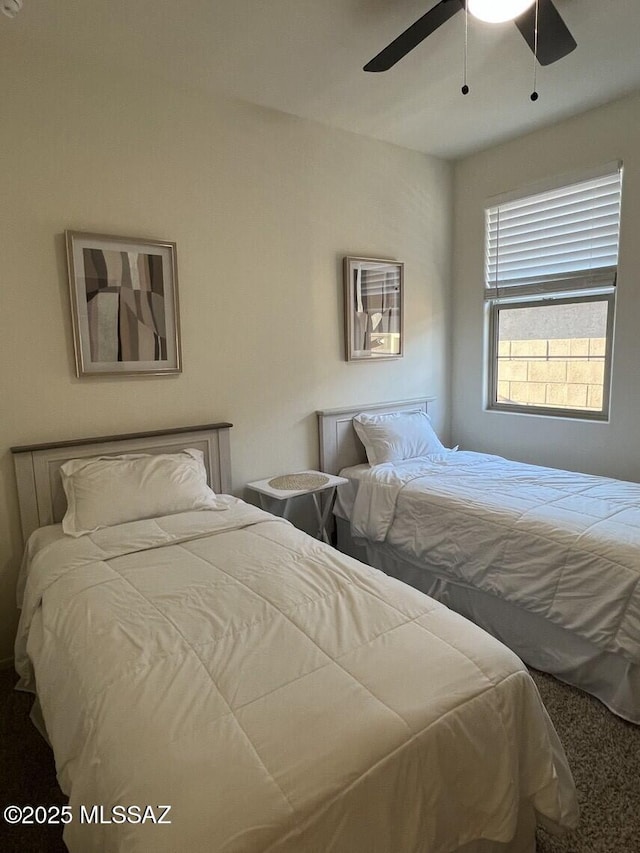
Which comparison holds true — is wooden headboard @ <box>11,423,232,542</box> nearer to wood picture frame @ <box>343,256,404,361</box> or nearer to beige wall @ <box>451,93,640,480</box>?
wood picture frame @ <box>343,256,404,361</box>

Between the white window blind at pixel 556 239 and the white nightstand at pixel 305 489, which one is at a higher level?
Answer: the white window blind at pixel 556 239

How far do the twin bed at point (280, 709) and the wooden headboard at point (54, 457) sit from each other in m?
0.46

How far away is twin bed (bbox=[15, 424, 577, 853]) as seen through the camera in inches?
37.3

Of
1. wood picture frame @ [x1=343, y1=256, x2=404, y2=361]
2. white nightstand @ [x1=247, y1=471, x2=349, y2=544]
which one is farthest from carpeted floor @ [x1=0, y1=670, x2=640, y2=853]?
wood picture frame @ [x1=343, y1=256, x2=404, y2=361]

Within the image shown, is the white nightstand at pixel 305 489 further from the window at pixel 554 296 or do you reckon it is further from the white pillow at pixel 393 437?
the window at pixel 554 296

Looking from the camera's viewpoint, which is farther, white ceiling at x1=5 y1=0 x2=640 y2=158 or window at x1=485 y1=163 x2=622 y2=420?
window at x1=485 y1=163 x2=622 y2=420

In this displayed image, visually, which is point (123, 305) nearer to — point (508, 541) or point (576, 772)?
point (508, 541)

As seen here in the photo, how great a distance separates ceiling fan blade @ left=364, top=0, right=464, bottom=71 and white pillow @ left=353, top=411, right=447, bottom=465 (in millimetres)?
2003

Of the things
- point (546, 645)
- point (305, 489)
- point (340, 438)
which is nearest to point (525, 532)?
point (546, 645)

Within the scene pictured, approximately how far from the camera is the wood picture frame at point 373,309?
3379 millimetres

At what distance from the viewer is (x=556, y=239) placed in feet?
11.0

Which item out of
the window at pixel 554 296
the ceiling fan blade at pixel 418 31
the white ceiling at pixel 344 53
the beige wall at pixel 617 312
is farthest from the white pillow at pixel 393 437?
the ceiling fan blade at pixel 418 31

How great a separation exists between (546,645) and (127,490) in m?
1.98

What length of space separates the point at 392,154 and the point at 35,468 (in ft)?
9.89
